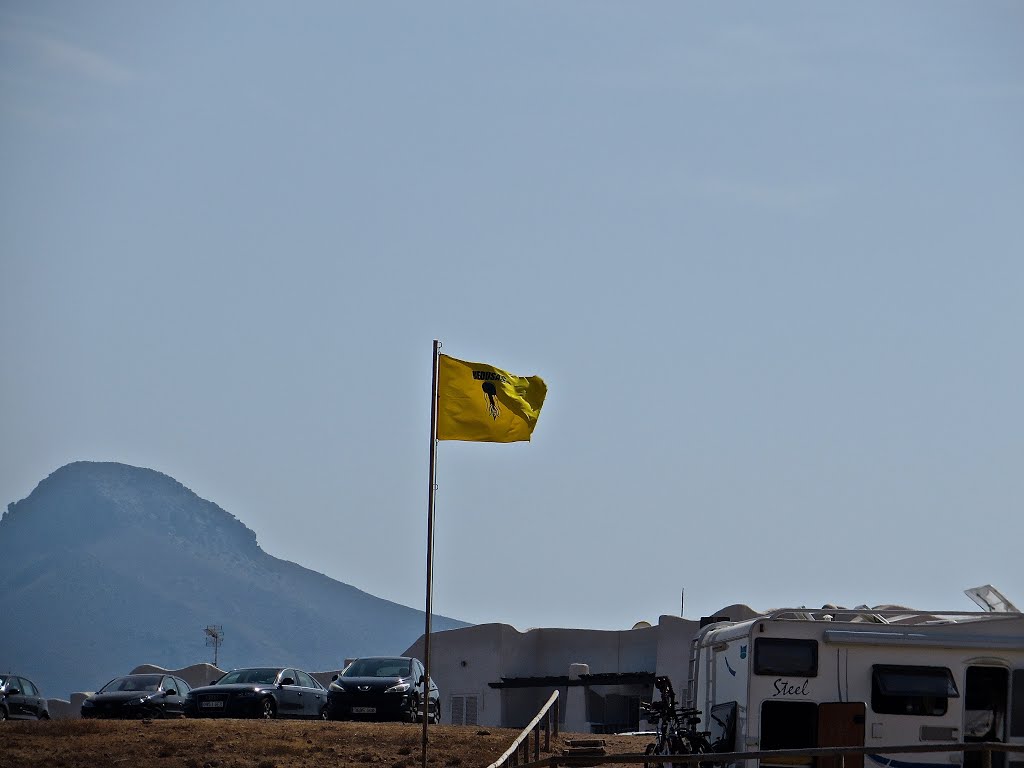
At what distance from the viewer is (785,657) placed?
1975cm

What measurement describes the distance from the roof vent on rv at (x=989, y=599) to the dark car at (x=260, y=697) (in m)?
14.2

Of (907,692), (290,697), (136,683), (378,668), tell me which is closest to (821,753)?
(907,692)

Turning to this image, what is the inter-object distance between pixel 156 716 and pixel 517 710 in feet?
56.6

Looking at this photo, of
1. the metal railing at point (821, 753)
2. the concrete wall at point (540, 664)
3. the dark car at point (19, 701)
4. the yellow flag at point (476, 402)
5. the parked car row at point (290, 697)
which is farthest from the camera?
the concrete wall at point (540, 664)

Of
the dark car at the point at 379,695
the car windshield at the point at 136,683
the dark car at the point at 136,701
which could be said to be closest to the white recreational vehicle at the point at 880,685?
the dark car at the point at 379,695

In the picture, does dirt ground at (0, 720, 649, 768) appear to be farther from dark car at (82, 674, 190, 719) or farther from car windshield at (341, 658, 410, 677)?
dark car at (82, 674, 190, 719)

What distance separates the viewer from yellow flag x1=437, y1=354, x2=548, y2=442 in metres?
24.1

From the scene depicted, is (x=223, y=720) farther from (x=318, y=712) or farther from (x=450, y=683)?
(x=450, y=683)

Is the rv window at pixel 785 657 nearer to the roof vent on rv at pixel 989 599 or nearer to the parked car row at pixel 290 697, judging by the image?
the roof vent on rv at pixel 989 599

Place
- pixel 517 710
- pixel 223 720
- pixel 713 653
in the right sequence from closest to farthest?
1. pixel 713 653
2. pixel 223 720
3. pixel 517 710

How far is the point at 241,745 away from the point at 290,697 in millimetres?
7759

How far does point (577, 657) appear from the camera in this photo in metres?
48.8

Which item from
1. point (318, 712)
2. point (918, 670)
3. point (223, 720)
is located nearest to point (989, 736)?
point (918, 670)

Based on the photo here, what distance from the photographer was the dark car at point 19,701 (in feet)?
114
